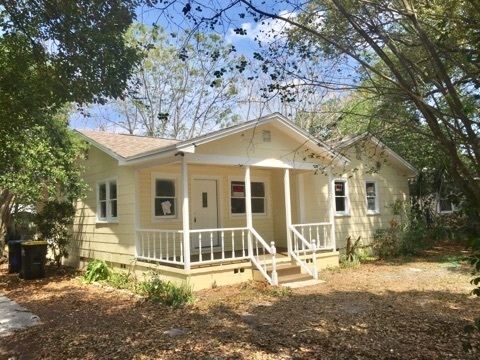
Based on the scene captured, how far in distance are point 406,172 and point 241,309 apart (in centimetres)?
1129

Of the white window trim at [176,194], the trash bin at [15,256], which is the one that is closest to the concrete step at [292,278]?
the white window trim at [176,194]

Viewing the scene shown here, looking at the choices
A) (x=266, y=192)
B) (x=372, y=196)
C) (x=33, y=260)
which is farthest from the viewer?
(x=372, y=196)

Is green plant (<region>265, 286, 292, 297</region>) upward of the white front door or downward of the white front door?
downward

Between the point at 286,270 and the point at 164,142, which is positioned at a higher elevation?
the point at 164,142

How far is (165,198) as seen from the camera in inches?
449

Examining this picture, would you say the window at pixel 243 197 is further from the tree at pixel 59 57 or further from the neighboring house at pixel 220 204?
the tree at pixel 59 57

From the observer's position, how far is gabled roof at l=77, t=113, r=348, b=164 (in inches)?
360

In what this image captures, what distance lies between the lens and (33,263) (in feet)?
38.4

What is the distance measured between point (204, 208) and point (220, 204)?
20.6 inches

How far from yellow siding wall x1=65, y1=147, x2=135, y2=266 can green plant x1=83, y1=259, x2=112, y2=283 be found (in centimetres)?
38

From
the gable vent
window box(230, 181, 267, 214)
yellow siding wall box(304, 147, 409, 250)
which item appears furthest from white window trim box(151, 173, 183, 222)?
yellow siding wall box(304, 147, 409, 250)

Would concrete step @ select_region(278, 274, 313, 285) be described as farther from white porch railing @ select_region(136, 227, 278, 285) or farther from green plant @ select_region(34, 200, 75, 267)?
green plant @ select_region(34, 200, 75, 267)

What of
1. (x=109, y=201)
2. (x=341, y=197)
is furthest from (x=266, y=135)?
(x=109, y=201)

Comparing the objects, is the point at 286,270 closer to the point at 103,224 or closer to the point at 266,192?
the point at 266,192
